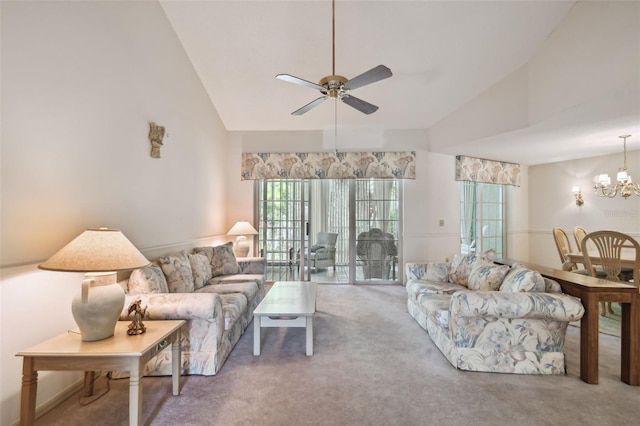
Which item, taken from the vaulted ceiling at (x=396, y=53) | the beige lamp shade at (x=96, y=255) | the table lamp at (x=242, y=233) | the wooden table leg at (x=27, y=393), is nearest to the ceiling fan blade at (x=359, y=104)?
the vaulted ceiling at (x=396, y=53)

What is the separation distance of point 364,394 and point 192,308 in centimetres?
144

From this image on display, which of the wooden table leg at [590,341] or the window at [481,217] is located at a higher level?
the window at [481,217]

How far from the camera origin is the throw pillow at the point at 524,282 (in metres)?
2.41

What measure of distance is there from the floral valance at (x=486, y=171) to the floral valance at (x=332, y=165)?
0.89 m

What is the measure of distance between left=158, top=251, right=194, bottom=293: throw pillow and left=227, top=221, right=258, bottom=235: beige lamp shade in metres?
1.74

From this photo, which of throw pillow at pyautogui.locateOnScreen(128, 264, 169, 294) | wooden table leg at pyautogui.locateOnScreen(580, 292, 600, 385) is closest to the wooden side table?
throw pillow at pyautogui.locateOnScreen(128, 264, 169, 294)

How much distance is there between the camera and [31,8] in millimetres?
1826

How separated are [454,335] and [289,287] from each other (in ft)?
6.45

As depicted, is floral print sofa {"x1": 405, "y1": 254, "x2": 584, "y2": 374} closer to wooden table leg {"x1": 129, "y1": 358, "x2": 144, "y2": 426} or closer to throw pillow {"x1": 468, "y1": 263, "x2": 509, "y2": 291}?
throw pillow {"x1": 468, "y1": 263, "x2": 509, "y2": 291}

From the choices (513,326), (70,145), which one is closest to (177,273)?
(70,145)

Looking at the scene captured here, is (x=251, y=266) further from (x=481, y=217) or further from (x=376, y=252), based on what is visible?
(x=481, y=217)

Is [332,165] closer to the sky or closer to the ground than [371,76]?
closer to the ground

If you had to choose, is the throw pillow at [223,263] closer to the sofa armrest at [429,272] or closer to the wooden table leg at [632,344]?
the sofa armrest at [429,272]

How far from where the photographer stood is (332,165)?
5285mm
